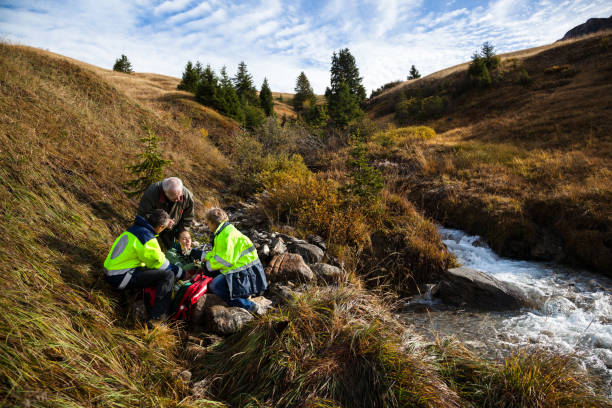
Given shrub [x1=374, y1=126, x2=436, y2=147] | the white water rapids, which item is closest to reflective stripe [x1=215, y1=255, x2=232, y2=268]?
the white water rapids

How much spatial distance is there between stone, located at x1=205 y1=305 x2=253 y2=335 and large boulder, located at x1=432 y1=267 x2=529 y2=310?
382cm

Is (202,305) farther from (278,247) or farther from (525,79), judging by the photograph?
(525,79)

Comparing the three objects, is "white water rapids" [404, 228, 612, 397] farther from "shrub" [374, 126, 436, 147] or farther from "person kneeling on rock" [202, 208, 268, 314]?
"shrub" [374, 126, 436, 147]

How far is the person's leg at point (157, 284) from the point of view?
10.8ft

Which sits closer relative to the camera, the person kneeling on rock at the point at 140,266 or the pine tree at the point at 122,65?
the person kneeling on rock at the point at 140,266

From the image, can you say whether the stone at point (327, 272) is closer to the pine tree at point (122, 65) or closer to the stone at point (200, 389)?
the stone at point (200, 389)

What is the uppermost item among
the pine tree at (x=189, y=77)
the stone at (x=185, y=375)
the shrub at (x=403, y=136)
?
the pine tree at (x=189, y=77)

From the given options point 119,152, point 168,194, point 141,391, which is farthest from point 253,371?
point 119,152

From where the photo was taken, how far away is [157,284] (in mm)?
3361

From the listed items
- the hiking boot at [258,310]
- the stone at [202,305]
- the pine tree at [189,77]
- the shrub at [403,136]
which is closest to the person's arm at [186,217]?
the stone at [202,305]

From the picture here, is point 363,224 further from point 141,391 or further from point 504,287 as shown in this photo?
point 141,391

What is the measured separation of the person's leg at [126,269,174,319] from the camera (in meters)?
3.30

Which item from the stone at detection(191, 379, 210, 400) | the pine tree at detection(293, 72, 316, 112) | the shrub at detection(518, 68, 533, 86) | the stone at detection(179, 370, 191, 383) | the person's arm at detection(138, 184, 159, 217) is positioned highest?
the pine tree at detection(293, 72, 316, 112)

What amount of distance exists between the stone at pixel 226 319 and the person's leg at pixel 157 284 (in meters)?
0.50
